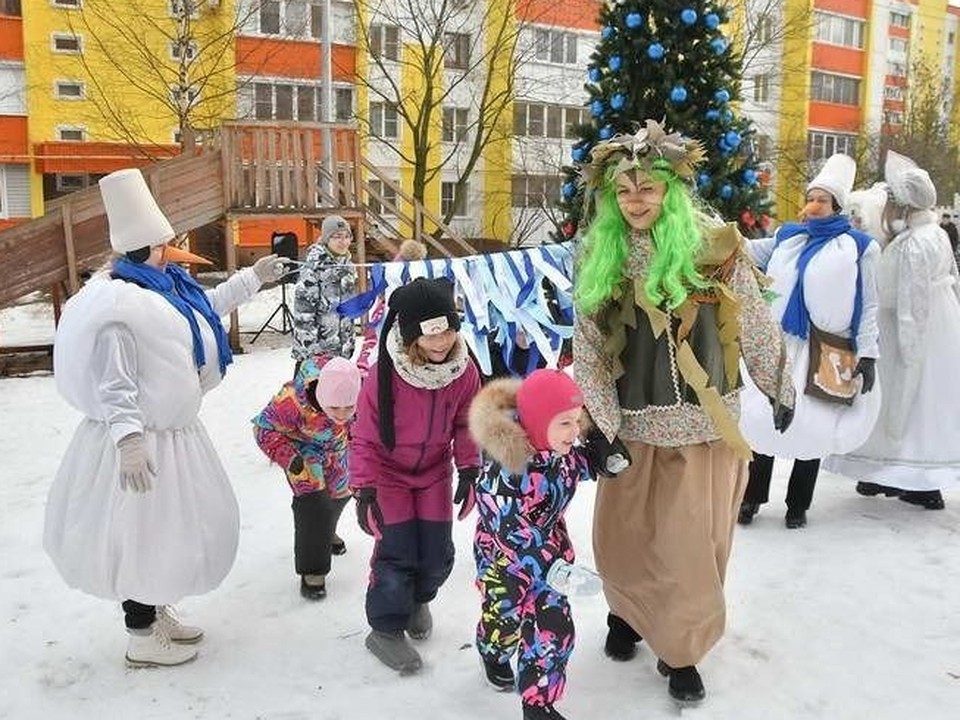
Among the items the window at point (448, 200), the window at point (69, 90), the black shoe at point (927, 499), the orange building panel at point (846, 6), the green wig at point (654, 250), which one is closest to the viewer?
the green wig at point (654, 250)

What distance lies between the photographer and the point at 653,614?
10.6ft

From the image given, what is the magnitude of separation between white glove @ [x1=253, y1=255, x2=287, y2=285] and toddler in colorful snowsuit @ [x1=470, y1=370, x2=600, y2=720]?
4.83 ft

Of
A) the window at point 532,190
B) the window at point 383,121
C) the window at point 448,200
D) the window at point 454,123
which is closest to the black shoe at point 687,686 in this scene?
the window at point 532,190

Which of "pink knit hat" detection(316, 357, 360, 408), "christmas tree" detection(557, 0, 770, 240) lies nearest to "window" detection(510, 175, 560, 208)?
"christmas tree" detection(557, 0, 770, 240)

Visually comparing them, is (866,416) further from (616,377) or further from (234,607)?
(234,607)

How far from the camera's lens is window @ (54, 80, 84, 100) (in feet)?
77.4

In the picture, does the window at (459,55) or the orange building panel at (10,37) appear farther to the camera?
the window at (459,55)

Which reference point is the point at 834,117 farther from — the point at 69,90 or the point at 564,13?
the point at 69,90

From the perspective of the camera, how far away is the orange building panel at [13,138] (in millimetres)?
23422

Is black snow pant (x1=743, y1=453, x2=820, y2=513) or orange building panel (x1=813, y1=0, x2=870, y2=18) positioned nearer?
black snow pant (x1=743, y1=453, x2=820, y2=513)

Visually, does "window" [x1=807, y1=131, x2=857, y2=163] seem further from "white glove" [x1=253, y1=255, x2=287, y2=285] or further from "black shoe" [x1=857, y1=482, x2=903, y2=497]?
"white glove" [x1=253, y1=255, x2=287, y2=285]

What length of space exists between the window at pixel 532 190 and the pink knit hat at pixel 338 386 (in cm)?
2400

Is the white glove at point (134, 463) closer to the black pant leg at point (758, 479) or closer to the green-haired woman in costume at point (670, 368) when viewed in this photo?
the green-haired woman in costume at point (670, 368)

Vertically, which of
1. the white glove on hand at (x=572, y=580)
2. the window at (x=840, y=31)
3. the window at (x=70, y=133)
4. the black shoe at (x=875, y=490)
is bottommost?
the black shoe at (x=875, y=490)
